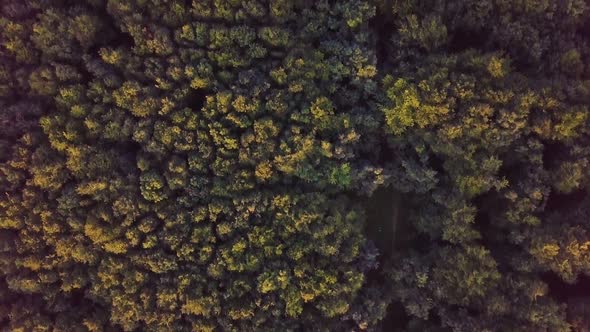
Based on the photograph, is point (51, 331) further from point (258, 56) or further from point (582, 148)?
point (582, 148)

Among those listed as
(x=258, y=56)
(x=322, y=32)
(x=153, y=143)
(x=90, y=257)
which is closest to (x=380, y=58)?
(x=322, y=32)

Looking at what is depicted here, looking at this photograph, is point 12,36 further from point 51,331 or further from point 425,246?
point 425,246

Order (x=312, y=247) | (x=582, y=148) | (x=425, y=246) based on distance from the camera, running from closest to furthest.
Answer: (x=582, y=148)
(x=312, y=247)
(x=425, y=246)

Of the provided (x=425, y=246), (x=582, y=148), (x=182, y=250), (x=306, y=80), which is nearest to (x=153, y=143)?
(x=182, y=250)

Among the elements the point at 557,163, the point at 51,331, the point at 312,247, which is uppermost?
the point at 557,163

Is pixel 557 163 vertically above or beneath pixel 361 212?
above

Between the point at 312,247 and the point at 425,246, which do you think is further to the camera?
the point at 425,246

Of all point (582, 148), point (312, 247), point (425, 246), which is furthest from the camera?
point (425, 246)
